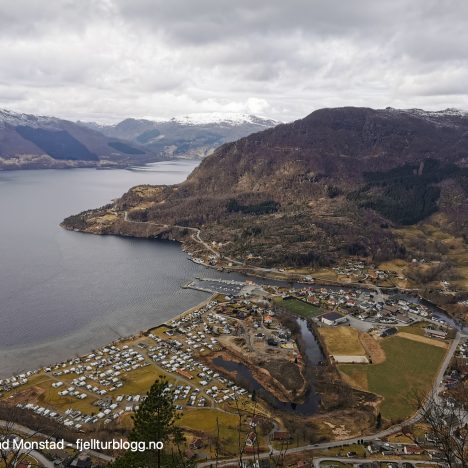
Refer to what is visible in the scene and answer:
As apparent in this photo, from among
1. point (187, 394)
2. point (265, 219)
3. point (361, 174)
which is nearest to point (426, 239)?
point (265, 219)

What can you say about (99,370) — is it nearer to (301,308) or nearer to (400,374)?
(301,308)

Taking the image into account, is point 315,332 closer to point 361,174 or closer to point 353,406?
point 353,406

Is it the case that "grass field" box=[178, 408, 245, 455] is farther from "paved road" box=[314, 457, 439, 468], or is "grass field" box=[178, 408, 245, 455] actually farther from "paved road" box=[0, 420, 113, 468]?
"paved road" box=[0, 420, 113, 468]

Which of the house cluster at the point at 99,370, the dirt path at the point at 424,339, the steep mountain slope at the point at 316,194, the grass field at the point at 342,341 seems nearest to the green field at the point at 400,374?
the dirt path at the point at 424,339

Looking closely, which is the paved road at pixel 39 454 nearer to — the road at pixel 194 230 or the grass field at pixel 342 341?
the grass field at pixel 342 341

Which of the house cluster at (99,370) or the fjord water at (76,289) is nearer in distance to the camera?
the house cluster at (99,370)

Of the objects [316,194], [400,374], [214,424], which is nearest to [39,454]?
[214,424]
